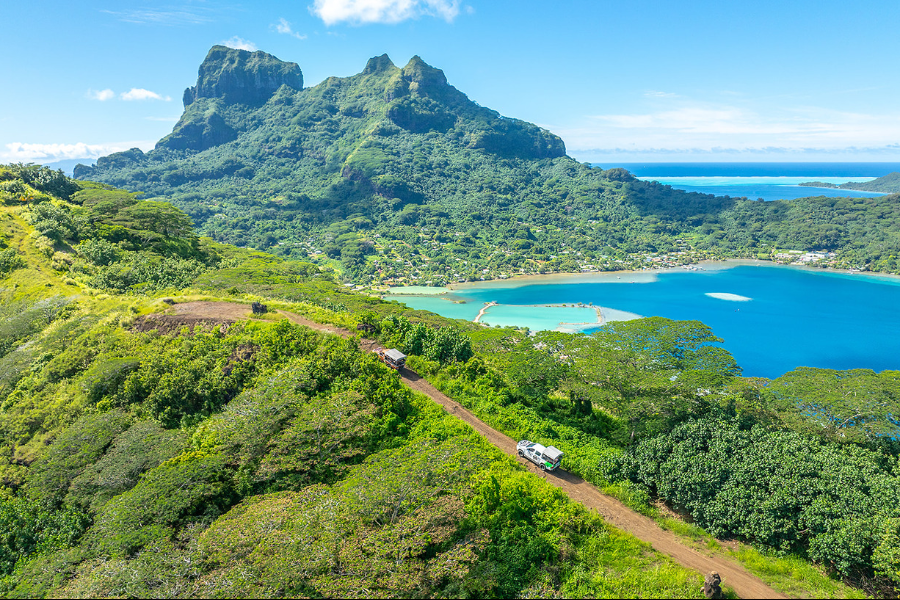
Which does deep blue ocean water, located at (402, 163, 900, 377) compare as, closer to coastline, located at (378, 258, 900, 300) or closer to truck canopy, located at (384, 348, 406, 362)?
coastline, located at (378, 258, 900, 300)

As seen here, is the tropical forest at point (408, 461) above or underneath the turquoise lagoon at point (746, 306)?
above

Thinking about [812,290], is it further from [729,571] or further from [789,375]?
[729,571]

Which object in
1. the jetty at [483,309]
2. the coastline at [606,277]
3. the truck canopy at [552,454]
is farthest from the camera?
the coastline at [606,277]

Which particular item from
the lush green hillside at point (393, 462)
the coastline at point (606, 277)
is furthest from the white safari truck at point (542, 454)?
the coastline at point (606, 277)

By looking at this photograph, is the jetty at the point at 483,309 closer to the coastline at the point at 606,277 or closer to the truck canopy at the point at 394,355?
the coastline at the point at 606,277

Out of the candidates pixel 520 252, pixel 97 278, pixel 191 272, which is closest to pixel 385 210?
pixel 520 252

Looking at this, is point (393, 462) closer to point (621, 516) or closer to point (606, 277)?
point (621, 516)

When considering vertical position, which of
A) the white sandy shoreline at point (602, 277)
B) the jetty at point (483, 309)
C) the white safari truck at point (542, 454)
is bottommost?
the jetty at point (483, 309)

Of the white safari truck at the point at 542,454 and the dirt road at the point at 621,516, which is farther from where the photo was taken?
the white safari truck at the point at 542,454
